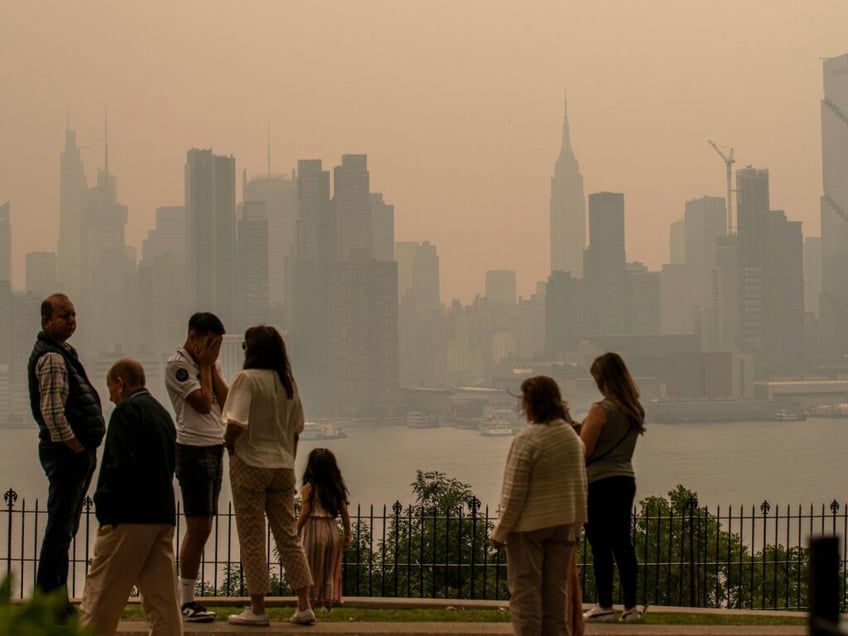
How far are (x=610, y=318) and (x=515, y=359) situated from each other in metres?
13.4

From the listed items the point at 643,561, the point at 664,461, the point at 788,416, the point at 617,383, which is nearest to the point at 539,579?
the point at 617,383

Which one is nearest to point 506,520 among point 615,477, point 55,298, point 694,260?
point 615,477

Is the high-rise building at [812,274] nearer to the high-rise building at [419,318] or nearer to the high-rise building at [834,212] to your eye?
the high-rise building at [834,212]

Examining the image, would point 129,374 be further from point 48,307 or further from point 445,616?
point 445,616

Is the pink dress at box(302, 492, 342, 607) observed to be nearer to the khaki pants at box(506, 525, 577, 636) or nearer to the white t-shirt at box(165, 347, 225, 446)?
the white t-shirt at box(165, 347, 225, 446)

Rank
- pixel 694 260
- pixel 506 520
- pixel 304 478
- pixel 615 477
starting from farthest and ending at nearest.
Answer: pixel 694 260, pixel 304 478, pixel 615 477, pixel 506 520

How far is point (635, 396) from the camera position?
245 inches

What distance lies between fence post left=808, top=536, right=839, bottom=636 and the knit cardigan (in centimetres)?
335

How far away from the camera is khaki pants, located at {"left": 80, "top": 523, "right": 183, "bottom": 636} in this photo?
5219 mm

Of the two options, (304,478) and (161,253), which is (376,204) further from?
(304,478)

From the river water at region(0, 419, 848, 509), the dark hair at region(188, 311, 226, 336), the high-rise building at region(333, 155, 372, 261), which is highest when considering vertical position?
the high-rise building at region(333, 155, 372, 261)

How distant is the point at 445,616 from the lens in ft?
22.0

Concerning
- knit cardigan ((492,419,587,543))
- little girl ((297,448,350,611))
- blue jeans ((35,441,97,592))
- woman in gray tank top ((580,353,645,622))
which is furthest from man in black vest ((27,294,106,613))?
woman in gray tank top ((580,353,645,622))

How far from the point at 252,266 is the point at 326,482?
15431 cm
